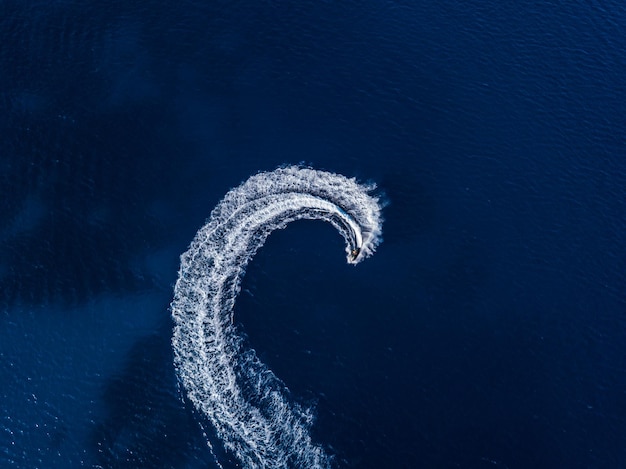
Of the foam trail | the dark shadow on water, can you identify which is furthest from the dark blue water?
the foam trail

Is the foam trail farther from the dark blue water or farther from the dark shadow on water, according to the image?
the dark shadow on water

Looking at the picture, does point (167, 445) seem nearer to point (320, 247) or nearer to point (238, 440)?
point (238, 440)

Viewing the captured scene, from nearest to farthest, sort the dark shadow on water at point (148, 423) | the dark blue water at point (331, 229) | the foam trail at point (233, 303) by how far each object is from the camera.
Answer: the dark shadow on water at point (148, 423) < the foam trail at point (233, 303) < the dark blue water at point (331, 229)

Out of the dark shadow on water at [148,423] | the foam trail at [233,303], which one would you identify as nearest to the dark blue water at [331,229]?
the dark shadow on water at [148,423]

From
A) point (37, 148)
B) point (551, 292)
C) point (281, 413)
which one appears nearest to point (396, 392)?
point (281, 413)

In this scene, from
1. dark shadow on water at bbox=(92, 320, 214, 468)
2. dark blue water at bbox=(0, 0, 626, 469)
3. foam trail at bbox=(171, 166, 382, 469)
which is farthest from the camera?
dark blue water at bbox=(0, 0, 626, 469)

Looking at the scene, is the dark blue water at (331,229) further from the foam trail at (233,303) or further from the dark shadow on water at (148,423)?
the foam trail at (233,303)

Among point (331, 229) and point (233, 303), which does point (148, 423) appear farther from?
point (331, 229)
